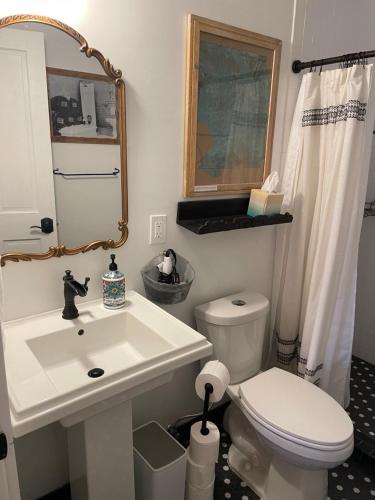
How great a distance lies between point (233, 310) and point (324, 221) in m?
0.61

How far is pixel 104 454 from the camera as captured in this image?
1.13m

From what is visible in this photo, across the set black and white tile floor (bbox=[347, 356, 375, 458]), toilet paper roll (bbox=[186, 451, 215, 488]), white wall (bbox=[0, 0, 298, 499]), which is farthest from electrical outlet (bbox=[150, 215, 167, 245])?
black and white tile floor (bbox=[347, 356, 375, 458])

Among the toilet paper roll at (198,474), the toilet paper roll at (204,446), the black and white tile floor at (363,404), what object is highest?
the toilet paper roll at (204,446)

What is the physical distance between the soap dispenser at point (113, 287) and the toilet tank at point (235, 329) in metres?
0.43

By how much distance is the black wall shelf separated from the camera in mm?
1536

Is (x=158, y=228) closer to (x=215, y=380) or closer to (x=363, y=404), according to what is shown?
(x=215, y=380)

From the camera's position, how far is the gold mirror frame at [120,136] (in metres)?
1.09

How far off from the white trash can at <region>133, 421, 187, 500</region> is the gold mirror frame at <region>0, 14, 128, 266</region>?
82cm

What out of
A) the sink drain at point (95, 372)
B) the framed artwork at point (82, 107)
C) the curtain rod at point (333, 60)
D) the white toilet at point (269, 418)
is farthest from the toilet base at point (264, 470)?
the curtain rod at point (333, 60)

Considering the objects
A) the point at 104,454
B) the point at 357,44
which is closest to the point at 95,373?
the point at 104,454

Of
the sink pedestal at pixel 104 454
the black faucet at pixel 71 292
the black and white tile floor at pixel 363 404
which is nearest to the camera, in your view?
the sink pedestal at pixel 104 454

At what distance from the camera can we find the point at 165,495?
4.42 ft

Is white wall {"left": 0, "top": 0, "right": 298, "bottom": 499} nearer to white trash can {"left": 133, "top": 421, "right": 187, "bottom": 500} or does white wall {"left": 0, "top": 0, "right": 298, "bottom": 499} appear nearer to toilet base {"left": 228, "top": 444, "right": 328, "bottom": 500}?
white trash can {"left": 133, "top": 421, "right": 187, "bottom": 500}

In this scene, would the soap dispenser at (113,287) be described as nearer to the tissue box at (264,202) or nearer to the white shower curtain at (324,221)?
the tissue box at (264,202)
